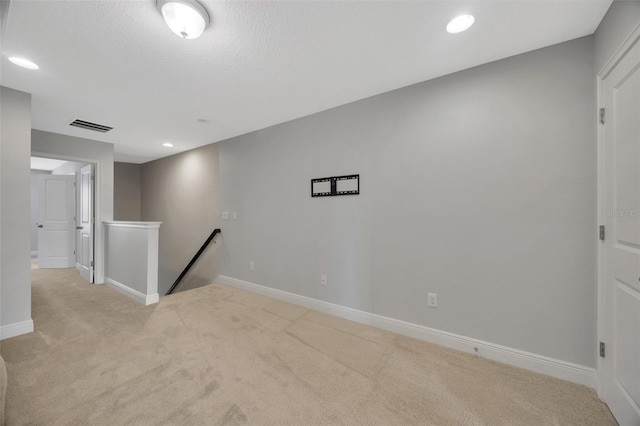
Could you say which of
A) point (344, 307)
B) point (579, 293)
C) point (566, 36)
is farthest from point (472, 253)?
point (566, 36)

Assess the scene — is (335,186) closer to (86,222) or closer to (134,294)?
(134,294)

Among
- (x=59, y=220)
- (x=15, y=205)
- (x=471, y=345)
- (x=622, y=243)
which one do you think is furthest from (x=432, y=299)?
(x=59, y=220)

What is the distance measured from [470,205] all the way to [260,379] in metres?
2.07

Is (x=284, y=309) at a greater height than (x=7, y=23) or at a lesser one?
lesser

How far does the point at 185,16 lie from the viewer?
135 centimetres

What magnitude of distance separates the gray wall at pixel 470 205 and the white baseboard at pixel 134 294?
71.7 inches

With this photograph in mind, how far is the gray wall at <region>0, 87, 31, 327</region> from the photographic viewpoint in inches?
86.5

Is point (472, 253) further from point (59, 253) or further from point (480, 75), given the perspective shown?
point (59, 253)

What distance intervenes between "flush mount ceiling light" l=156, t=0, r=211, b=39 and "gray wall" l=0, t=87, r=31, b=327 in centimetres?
215

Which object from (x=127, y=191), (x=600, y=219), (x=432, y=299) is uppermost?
(x=127, y=191)

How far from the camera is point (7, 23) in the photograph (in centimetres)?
146

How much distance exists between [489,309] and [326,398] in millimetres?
1411

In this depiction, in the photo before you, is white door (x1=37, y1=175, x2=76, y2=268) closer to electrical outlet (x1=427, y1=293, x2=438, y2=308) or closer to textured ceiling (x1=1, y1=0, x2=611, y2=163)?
textured ceiling (x1=1, y1=0, x2=611, y2=163)

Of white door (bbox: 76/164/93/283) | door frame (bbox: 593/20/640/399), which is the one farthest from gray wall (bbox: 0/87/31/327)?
door frame (bbox: 593/20/640/399)
